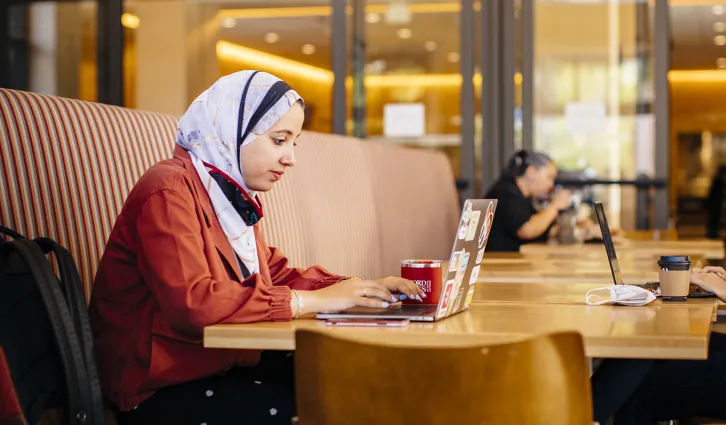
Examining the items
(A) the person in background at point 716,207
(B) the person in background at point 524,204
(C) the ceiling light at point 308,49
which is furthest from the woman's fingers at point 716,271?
(A) the person in background at point 716,207

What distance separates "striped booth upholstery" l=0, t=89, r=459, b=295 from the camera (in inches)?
93.9

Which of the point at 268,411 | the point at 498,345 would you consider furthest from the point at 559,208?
the point at 498,345

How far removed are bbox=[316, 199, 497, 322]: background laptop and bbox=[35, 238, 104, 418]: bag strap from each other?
45 cm

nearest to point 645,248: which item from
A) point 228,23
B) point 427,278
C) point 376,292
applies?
→ point 427,278

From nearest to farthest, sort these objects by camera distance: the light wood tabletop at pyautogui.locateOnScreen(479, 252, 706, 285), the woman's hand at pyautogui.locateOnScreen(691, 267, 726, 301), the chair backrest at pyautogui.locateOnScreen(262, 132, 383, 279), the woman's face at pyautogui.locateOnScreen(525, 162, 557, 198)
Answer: the woman's hand at pyautogui.locateOnScreen(691, 267, 726, 301) → the light wood tabletop at pyautogui.locateOnScreen(479, 252, 706, 285) → the chair backrest at pyautogui.locateOnScreen(262, 132, 383, 279) → the woman's face at pyautogui.locateOnScreen(525, 162, 557, 198)

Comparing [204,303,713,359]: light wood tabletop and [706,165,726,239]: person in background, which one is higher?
[204,303,713,359]: light wood tabletop

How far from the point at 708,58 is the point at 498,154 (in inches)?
164

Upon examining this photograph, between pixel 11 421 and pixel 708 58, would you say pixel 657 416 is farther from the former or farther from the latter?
pixel 708 58

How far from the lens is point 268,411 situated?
7.00ft

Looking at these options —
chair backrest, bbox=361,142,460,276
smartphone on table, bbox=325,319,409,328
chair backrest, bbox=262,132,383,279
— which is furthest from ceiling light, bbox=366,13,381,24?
smartphone on table, bbox=325,319,409,328

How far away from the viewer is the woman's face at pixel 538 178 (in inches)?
222

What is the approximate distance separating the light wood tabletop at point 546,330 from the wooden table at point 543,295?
0.17m

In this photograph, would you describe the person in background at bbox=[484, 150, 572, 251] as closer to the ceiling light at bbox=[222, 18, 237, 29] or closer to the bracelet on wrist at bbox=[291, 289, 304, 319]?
the bracelet on wrist at bbox=[291, 289, 304, 319]

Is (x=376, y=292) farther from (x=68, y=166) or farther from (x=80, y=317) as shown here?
(x=68, y=166)
